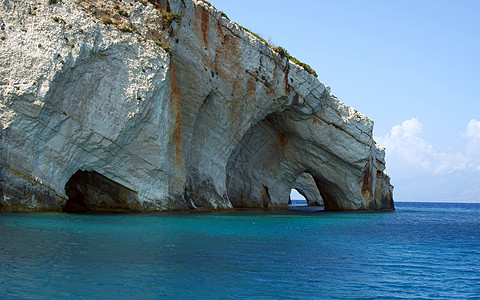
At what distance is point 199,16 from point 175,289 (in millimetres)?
27656

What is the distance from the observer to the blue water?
33.5 ft

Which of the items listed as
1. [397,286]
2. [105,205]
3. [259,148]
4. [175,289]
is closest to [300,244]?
[397,286]

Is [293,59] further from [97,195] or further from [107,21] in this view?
[97,195]

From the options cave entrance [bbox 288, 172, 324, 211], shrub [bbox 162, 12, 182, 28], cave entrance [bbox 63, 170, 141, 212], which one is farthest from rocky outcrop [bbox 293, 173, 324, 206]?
shrub [bbox 162, 12, 182, 28]

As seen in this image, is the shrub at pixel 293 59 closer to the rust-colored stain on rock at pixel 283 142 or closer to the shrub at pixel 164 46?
the rust-colored stain on rock at pixel 283 142

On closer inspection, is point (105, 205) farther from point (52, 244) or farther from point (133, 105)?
point (52, 244)

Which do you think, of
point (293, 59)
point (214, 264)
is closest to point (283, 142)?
point (293, 59)

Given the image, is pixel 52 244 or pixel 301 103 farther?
pixel 301 103

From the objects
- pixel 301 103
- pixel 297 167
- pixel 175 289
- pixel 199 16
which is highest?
pixel 199 16

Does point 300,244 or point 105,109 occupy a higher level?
point 105,109

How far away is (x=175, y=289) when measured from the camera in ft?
33.5

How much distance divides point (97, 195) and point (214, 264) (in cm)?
1966

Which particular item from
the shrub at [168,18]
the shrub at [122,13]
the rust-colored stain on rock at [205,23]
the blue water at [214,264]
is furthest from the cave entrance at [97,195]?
the rust-colored stain on rock at [205,23]

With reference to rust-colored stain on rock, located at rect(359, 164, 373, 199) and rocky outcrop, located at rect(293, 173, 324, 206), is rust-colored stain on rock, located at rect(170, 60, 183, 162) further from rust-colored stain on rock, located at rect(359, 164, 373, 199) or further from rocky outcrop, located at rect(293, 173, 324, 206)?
rocky outcrop, located at rect(293, 173, 324, 206)
